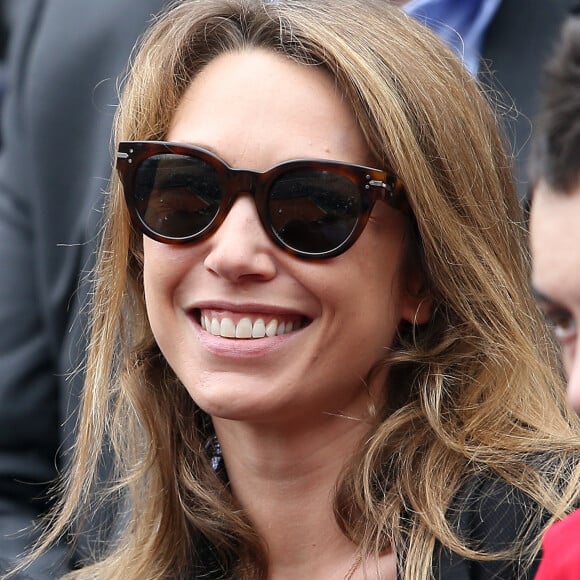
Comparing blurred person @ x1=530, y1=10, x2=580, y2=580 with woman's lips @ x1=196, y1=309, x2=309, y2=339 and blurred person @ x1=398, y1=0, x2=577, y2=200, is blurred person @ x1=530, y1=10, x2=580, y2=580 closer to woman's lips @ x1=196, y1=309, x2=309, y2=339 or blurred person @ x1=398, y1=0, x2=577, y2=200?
woman's lips @ x1=196, y1=309, x2=309, y2=339

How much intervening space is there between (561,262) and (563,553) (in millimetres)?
338

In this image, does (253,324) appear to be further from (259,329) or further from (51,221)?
(51,221)

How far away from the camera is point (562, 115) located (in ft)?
4.27

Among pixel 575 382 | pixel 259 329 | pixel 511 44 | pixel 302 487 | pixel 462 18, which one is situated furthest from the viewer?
pixel 462 18

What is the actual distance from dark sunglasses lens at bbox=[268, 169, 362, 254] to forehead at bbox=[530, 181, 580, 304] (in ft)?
2.58

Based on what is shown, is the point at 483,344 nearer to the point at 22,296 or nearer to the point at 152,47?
the point at 152,47

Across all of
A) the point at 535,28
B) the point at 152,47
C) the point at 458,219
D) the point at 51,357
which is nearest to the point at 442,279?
the point at 458,219

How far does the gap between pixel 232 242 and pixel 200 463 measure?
58cm

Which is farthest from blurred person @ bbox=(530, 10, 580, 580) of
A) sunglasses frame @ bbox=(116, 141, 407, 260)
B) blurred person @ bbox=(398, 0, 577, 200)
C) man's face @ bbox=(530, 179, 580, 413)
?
blurred person @ bbox=(398, 0, 577, 200)

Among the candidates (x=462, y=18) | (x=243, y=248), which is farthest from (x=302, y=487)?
(x=462, y=18)

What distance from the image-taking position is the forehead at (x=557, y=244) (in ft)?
4.24

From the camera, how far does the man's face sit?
4.25ft

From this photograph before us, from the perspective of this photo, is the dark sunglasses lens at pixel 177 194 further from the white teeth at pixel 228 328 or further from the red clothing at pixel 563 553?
the red clothing at pixel 563 553

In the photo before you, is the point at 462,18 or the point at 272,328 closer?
the point at 272,328
